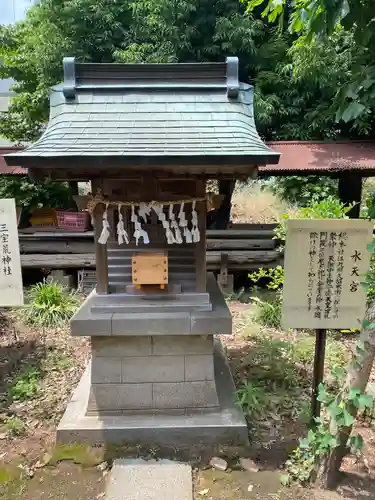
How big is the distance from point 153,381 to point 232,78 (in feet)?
10.5

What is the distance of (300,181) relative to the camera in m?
9.57

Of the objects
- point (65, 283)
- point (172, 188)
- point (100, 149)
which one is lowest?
point (65, 283)

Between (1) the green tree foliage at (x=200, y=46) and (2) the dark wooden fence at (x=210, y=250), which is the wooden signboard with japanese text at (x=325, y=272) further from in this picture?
Answer: (1) the green tree foliage at (x=200, y=46)

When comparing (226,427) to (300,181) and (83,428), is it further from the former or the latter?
(300,181)

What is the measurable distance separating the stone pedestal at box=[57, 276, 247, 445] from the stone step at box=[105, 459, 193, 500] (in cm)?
29

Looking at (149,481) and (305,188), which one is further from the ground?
(305,188)

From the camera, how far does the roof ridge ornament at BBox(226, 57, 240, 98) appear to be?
13.3 ft

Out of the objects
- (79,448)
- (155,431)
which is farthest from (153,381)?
(79,448)

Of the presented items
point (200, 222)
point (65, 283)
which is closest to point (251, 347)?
point (200, 222)

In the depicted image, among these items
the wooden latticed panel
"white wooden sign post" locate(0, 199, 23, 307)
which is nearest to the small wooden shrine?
the wooden latticed panel

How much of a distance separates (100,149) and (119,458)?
9.07 feet

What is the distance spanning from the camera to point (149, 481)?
3.35 m

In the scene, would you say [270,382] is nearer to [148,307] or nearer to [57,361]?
[148,307]

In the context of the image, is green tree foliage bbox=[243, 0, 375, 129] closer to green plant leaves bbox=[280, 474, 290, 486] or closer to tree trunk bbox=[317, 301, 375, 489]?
tree trunk bbox=[317, 301, 375, 489]
